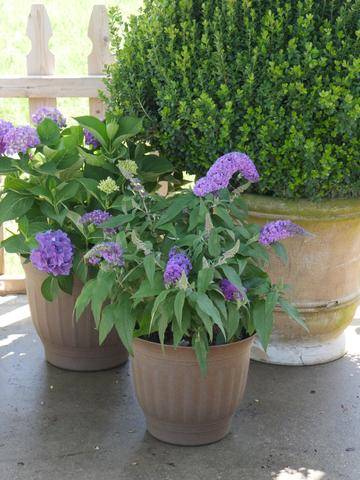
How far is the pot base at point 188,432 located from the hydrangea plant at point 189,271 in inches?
12.6

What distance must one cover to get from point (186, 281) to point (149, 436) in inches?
34.0

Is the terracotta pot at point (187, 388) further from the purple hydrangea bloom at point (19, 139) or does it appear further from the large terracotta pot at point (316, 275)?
the purple hydrangea bloom at point (19, 139)

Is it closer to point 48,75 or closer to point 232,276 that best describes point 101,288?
point 232,276

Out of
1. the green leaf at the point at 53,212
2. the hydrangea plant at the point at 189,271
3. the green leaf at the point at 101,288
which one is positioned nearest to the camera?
the hydrangea plant at the point at 189,271

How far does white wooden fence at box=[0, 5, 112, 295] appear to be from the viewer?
14.1 feet

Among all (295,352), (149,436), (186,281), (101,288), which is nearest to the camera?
(186,281)

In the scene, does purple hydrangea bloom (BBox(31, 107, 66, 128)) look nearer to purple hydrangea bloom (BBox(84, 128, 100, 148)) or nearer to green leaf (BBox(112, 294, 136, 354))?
purple hydrangea bloom (BBox(84, 128, 100, 148))

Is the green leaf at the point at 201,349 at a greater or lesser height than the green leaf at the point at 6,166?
lesser

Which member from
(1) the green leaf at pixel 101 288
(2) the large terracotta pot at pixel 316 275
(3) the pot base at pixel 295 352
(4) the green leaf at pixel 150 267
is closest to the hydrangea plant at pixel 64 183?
(1) the green leaf at pixel 101 288

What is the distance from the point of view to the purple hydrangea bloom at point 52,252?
2.72 meters

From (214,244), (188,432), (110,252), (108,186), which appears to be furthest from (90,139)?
(188,432)

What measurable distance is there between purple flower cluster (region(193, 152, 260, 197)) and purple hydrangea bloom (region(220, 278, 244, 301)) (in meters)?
0.33

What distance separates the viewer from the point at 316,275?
3465mm

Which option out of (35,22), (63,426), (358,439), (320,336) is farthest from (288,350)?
(35,22)
